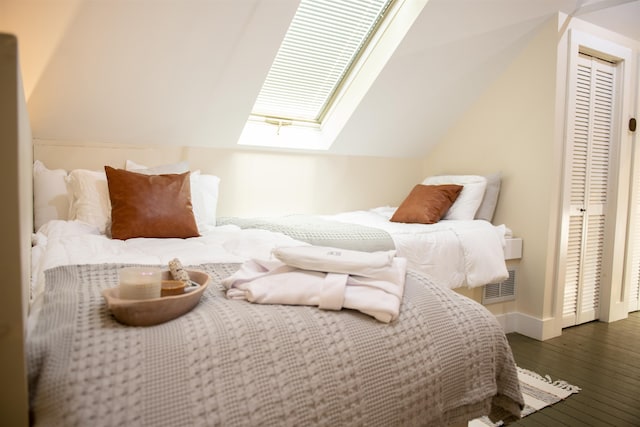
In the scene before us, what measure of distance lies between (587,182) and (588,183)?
0.05 ft

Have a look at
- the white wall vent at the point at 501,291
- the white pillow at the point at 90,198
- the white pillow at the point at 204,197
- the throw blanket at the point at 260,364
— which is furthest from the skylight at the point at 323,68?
the throw blanket at the point at 260,364

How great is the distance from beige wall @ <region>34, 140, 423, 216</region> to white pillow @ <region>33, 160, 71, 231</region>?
16cm

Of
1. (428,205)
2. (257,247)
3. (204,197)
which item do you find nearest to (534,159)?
(428,205)

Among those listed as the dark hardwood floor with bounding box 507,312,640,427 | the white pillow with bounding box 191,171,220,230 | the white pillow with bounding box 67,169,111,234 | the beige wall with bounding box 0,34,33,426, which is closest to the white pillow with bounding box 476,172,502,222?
the dark hardwood floor with bounding box 507,312,640,427

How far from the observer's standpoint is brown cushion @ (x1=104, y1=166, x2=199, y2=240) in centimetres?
212

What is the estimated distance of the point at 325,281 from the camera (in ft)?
3.87

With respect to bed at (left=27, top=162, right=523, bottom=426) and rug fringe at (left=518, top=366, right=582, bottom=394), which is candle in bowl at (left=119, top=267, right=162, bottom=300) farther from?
rug fringe at (left=518, top=366, right=582, bottom=394)

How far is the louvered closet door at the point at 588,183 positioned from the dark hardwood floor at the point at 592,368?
0.25 m

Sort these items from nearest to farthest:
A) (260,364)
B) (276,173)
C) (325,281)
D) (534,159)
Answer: (260,364), (325,281), (534,159), (276,173)

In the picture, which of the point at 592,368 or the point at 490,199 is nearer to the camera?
the point at 592,368

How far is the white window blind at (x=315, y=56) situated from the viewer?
281cm

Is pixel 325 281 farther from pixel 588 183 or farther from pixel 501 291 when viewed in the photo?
pixel 588 183

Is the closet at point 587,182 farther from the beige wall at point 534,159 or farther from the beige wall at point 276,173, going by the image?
the beige wall at point 276,173

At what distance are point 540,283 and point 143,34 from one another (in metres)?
2.80
